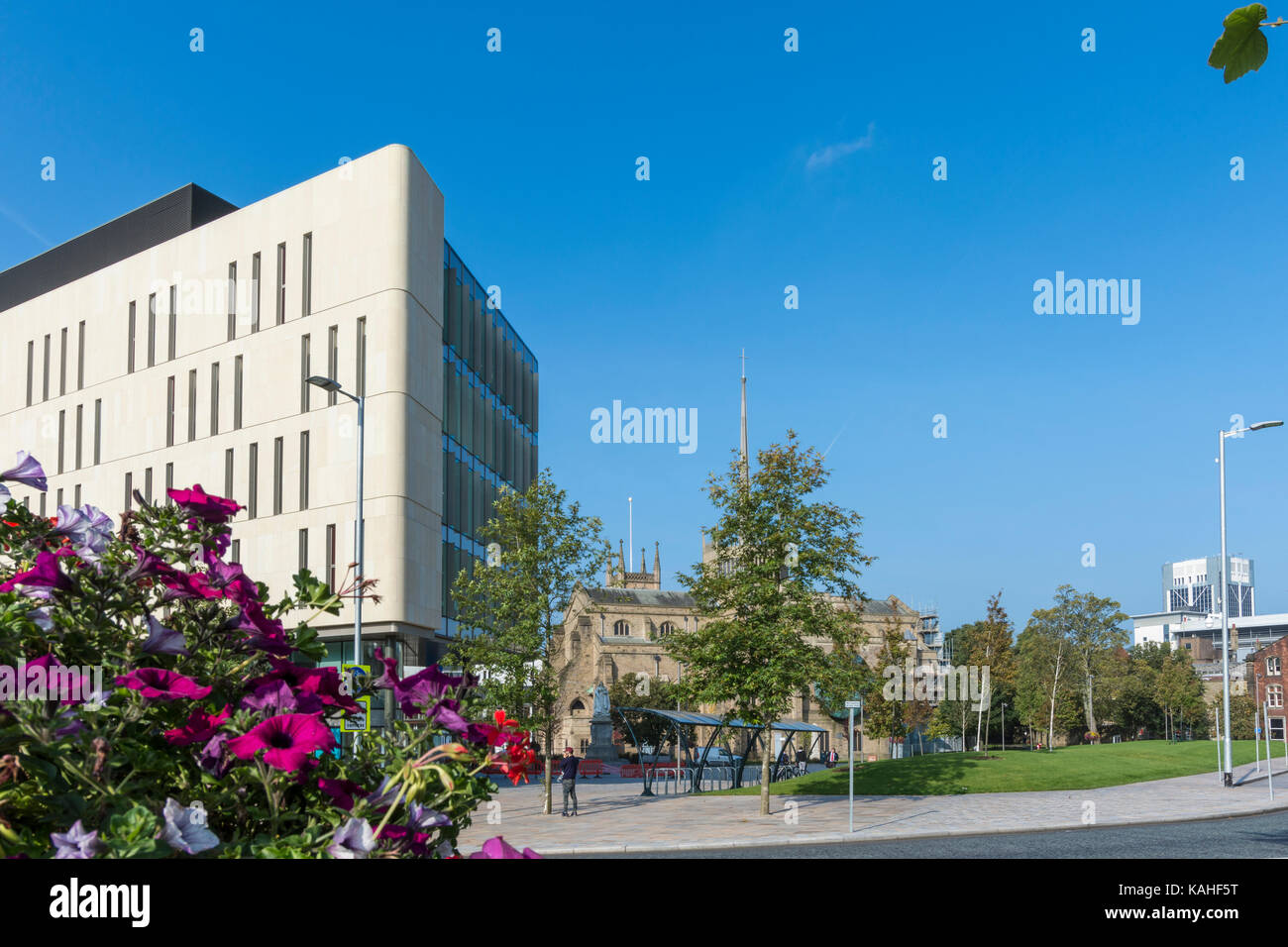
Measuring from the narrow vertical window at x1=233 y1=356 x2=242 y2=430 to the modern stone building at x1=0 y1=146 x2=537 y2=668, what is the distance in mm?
178

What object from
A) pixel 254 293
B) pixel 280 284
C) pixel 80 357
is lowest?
pixel 80 357

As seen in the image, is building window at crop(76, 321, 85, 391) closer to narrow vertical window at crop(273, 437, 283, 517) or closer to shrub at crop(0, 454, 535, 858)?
narrow vertical window at crop(273, 437, 283, 517)

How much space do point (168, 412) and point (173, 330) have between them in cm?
351

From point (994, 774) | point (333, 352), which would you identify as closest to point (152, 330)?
point (333, 352)

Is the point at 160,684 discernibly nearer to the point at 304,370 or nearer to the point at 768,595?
the point at 768,595

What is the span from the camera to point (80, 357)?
45938 mm

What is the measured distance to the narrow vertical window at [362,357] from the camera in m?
38.0

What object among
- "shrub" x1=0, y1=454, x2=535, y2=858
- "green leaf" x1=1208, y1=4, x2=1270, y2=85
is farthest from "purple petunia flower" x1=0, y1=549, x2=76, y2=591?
"green leaf" x1=1208, y1=4, x2=1270, y2=85

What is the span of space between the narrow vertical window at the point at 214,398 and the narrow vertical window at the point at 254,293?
2.42 m

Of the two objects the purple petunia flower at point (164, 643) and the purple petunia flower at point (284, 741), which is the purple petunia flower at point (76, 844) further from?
the purple petunia flower at point (164, 643)

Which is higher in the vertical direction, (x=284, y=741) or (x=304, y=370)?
(x=304, y=370)
